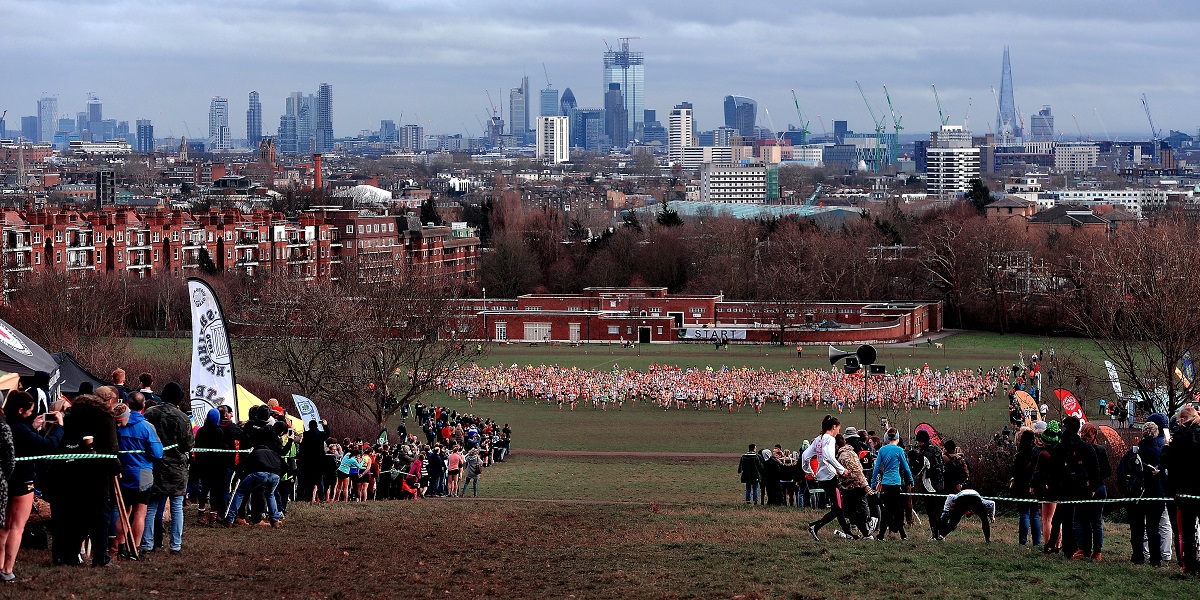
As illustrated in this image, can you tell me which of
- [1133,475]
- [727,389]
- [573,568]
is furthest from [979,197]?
[573,568]

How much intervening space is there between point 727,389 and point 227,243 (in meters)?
48.3

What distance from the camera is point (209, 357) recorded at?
19.0 metres

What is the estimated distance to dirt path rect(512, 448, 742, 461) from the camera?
3397cm

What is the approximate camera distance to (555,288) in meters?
92.0

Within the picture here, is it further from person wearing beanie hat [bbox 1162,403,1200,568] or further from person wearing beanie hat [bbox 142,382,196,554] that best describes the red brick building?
person wearing beanie hat [bbox 1162,403,1200,568]

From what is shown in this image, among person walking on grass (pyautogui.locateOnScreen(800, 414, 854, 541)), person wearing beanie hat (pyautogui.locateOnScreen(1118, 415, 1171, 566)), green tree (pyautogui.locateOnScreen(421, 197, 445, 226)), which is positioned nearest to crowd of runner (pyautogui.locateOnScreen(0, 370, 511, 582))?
person walking on grass (pyautogui.locateOnScreen(800, 414, 854, 541))

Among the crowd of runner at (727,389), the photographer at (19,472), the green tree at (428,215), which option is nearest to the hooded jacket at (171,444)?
the photographer at (19,472)

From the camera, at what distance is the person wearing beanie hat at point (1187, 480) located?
12477mm

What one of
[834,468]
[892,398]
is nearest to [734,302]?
[892,398]

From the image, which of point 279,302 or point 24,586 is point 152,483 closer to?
point 24,586

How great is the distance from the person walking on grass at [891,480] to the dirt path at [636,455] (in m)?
Answer: 18.7

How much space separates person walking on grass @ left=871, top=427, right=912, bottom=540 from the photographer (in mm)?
7127

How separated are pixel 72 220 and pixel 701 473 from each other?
54.7 metres

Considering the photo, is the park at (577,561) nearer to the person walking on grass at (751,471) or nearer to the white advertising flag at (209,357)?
the person walking on grass at (751,471)
